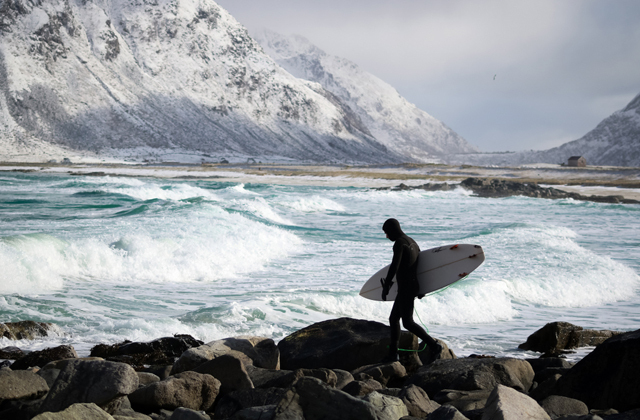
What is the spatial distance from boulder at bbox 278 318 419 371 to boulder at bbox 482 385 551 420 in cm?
316

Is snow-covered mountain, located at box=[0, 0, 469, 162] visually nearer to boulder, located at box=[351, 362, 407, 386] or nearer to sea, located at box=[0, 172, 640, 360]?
sea, located at box=[0, 172, 640, 360]

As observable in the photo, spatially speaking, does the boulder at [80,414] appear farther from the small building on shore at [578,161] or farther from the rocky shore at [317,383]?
the small building on shore at [578,161]

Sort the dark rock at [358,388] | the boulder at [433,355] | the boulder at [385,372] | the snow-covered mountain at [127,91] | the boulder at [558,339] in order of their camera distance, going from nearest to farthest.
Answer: the dark rock at [358,388]
the boulder at [385,372]
the boulder at [433,355]
the boulder at [558,339]
the snow-covered mountain at [127,91]

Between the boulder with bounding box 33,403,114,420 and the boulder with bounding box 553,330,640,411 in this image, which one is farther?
the boulder with bounding box 553,330,640,411

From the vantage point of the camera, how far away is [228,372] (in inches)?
228

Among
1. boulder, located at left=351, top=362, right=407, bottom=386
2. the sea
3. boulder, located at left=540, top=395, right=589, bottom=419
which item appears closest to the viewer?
boulder, located at left=540, top=395, right=589, bottom=419

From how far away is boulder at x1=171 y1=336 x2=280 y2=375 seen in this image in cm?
642

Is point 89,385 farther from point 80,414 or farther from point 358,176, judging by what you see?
point 358,176

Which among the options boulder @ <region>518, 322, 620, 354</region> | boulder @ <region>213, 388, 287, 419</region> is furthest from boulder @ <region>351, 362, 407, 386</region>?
boulder @ <region>518, 322, 620, 354</region>

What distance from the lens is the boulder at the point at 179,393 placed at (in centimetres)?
510

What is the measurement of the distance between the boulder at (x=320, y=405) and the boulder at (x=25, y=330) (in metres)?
5.77

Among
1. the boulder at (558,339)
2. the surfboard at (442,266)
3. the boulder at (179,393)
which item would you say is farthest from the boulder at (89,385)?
the boulder at (558,339)

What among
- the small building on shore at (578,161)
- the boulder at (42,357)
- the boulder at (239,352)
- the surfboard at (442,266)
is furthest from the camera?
the small building on shore at (578,161)

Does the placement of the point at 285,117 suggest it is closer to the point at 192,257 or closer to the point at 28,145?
the point at 28,145
